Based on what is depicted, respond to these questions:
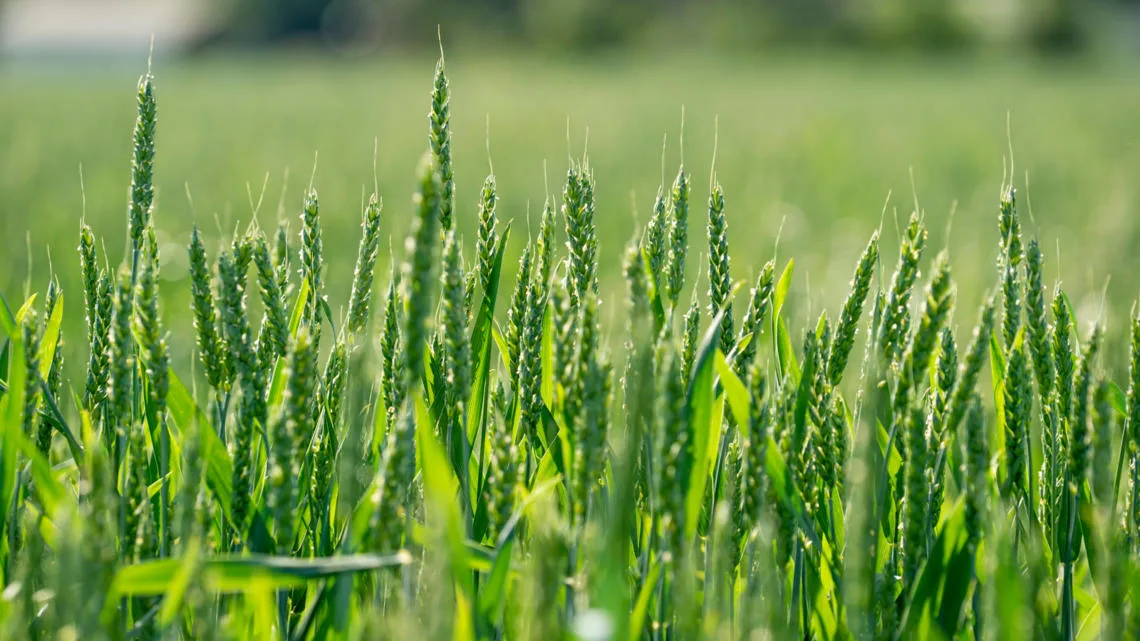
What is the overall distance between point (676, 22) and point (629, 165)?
178 feet

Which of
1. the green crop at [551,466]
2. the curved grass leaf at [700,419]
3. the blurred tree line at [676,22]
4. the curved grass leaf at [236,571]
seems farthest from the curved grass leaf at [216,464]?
the blurred tree line at [676,22]

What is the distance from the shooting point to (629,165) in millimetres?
10242

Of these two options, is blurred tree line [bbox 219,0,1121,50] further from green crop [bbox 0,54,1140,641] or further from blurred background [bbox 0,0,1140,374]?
green crop [bbox 0,54,1140,641]

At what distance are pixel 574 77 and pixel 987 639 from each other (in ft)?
88.1

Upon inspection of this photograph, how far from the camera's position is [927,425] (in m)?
1.27

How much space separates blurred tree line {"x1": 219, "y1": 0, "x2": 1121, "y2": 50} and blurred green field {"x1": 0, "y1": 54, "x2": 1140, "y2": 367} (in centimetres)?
3484

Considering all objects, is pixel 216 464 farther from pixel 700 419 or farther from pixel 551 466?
Answer: pixel 700 419

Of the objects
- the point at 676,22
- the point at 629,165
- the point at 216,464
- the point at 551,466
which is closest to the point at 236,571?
the point at 216,464

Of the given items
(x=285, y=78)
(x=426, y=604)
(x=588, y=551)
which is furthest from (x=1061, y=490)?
(x=285, y=78)

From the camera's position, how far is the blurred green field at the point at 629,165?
5.62 m

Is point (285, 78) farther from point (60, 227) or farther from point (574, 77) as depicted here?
point (60, 227)

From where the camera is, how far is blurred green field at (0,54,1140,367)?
221 inches

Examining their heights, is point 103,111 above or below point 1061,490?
above

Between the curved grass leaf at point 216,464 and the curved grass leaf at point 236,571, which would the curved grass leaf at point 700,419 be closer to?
the curved grass leaf at point 236,571
